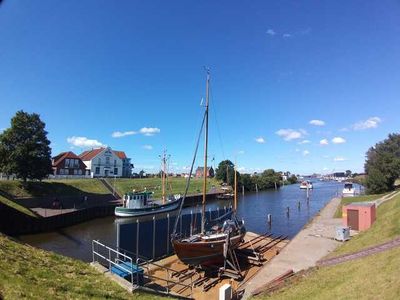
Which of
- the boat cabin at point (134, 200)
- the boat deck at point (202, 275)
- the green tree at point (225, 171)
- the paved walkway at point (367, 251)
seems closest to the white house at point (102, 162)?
the green tree at point (225, 171)

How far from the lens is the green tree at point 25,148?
168 feet

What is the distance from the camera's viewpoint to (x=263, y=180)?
5123 inches

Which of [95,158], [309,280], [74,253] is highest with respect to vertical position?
[95,158]

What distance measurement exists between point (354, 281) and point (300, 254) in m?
11.8

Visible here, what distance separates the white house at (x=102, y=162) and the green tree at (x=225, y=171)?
3432 cm

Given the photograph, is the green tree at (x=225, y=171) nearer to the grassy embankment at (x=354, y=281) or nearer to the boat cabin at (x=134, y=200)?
the boat cabin at (x=134, y=200)

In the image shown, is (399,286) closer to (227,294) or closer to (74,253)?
(227,294)

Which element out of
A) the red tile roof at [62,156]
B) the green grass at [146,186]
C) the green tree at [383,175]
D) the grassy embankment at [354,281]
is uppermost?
the red tile roof at [62,156]

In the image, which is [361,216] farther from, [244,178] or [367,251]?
[244,178]

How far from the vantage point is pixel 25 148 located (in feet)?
171

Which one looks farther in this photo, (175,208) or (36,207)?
(175,208)

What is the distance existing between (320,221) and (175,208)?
29.4 meters

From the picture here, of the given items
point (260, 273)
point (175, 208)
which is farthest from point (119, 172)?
point (260, 273)

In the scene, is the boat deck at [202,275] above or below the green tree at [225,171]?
below
